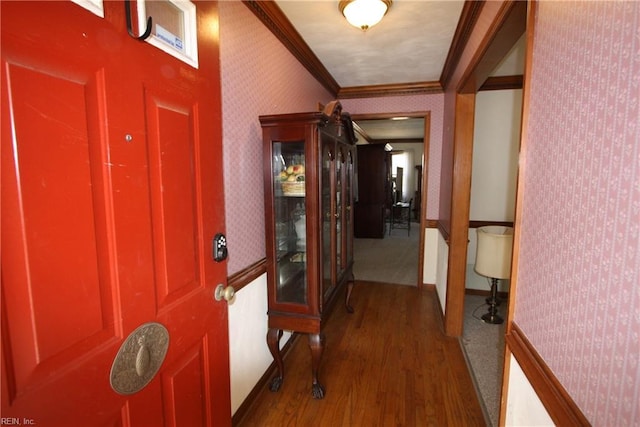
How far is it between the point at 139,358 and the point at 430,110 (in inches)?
140

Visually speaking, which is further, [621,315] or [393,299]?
[393,299]

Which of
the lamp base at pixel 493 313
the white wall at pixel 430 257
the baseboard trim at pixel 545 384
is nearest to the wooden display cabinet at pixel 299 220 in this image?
the baseboard trim at pixel 545 384

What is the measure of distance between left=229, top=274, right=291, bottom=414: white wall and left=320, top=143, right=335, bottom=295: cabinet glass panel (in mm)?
429

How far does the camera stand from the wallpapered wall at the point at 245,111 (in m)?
1.55

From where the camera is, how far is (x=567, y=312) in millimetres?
798

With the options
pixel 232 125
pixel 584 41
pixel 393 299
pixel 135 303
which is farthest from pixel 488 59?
pixel 393 299

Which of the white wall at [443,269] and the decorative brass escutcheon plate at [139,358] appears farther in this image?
the white wall at [443,269]

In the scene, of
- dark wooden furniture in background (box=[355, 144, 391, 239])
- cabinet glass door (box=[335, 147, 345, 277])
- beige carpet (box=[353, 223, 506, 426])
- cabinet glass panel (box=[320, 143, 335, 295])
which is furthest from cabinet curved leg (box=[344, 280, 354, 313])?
dark wooden furniture in background (box=[355, 144, 391, 239])

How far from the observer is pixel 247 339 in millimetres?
1799

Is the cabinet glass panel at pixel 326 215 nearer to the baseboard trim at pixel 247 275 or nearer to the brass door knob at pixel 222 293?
the baseboard trim at pixel 247 275

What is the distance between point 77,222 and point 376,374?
2.06m

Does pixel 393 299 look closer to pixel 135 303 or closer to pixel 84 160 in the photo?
pixel 135 303

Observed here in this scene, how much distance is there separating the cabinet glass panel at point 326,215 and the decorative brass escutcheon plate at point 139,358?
1203 mm

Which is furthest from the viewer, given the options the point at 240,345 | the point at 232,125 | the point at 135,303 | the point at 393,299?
the point at 393,299
